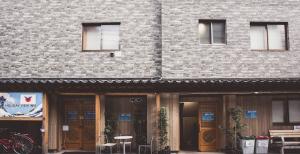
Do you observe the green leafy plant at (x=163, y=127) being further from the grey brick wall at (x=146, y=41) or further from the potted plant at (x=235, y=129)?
the potted plant at (x=235, y=129)

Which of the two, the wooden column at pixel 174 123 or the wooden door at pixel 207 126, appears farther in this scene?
the wooden door at pixel 207 126

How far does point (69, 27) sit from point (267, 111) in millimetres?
10247

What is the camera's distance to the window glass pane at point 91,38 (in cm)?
1767

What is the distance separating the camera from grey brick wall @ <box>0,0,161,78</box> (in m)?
17.1

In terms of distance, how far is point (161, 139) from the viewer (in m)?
15.9

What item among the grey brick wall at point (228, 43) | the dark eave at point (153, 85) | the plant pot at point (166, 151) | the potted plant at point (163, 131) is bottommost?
the plant pot at point (166, 151)

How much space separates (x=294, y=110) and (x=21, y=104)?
41.2 feet


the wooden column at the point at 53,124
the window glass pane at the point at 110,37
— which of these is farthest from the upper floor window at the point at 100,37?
the wooden column at the point at 53,124

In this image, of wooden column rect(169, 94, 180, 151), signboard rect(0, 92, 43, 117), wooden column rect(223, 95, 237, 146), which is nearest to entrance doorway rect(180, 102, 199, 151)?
wooden column rect(169, 94, 180, 151)

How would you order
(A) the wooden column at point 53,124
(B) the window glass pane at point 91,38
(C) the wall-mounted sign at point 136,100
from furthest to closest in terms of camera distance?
1. (B) the window glass pane at point 91,38
2. (C) the wall-mounted sign at point 136,100
3. (A) the wooden column at point 53,124

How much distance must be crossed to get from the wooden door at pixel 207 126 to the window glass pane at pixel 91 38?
584 centimetres

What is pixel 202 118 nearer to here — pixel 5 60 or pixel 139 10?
pixel 139 10

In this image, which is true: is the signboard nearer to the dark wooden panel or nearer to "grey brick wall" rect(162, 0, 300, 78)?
"grey brick wall" rect(162, 0, 300, 78)

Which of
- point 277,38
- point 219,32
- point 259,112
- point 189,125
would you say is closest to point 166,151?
point 189,125
